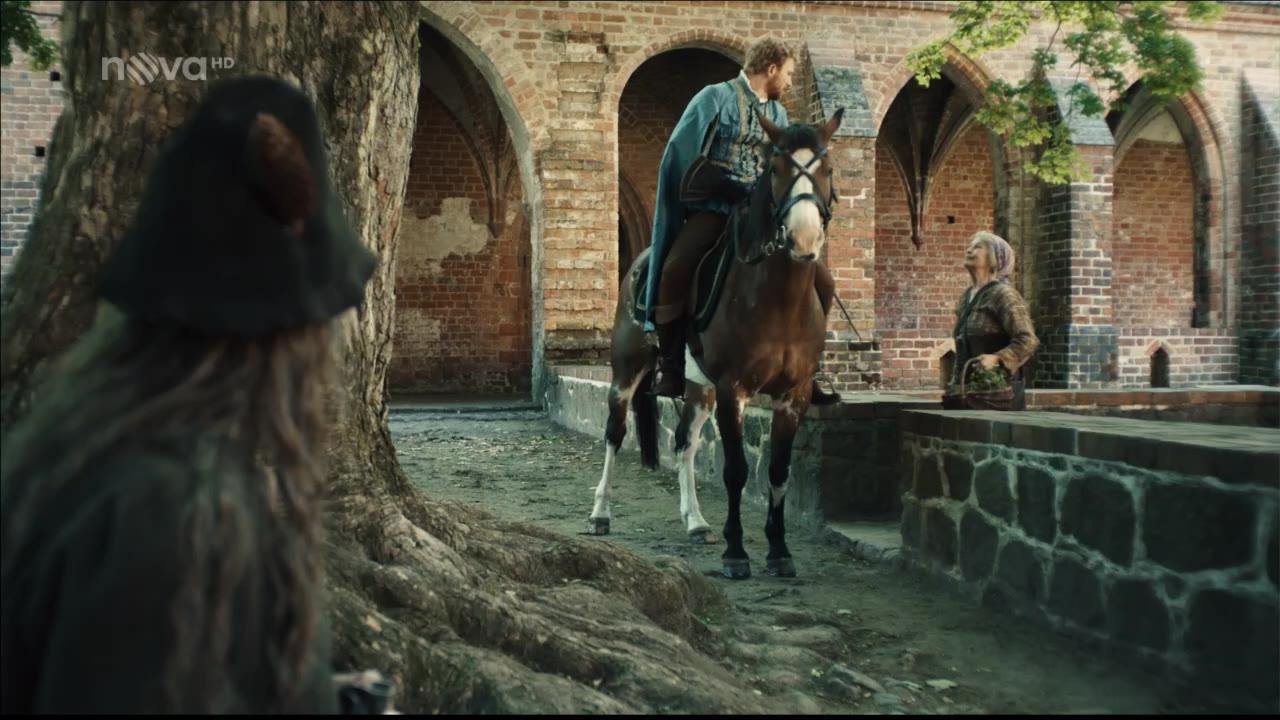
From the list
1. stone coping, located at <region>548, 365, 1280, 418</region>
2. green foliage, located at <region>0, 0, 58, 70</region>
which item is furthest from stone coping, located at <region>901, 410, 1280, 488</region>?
→ green foliage, located at <region>0, 0, 58, 70</region>

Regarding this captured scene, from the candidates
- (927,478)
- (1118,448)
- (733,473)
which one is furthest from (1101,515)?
(733,473)

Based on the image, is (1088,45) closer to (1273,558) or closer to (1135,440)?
(1135,440)

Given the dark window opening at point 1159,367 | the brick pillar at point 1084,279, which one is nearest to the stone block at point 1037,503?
the brick pillar at point 1084,279

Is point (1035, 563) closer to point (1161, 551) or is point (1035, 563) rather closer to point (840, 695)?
point (1161, 551)

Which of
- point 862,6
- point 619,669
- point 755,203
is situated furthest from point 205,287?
point 862,6

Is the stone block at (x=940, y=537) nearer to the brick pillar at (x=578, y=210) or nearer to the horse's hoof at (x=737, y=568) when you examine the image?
the horse's hoof at (x=737, y=568)

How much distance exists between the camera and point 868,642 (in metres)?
3.88

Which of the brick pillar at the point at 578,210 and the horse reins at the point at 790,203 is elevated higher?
the brick pillar at the point at 578,210

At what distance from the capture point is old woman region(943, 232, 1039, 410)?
18.5ft

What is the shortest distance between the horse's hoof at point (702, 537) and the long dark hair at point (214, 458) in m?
4.48

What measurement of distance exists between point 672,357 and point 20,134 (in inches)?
463

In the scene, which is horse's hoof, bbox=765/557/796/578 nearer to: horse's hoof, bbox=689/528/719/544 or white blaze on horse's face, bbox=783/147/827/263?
horse's hoof, bbox=689/528/719/544

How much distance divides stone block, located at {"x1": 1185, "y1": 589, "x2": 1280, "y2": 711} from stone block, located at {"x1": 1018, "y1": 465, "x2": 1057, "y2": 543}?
73 cm

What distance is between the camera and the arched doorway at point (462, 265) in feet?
62.5
